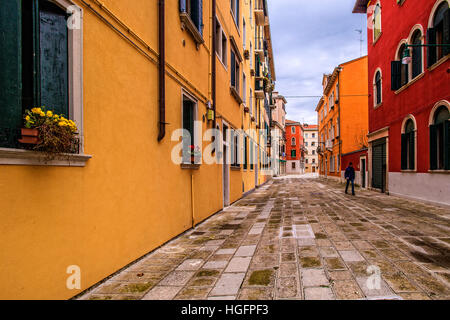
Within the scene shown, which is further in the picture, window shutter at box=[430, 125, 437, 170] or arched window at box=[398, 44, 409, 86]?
arched window at box=[398, 44, 409, 86]

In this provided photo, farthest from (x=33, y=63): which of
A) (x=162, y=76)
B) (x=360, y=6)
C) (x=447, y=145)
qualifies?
(x=360, y=6)

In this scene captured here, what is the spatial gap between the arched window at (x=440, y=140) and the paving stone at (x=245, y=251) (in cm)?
755

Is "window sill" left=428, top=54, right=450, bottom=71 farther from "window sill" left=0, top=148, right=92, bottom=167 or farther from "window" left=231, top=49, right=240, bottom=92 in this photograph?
"window sill" left=0, top=148, right=92, bottom=167

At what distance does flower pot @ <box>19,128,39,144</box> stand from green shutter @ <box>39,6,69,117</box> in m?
0.50

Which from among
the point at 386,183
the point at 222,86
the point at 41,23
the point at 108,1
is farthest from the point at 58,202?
the point at 386,183

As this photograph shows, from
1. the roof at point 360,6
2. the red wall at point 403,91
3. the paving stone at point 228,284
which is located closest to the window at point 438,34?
the red wall at point 403,91

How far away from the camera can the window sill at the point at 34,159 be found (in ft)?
7.77

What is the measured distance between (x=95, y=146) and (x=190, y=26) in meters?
4.41

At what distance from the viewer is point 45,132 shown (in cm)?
252

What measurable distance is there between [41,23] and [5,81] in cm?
82

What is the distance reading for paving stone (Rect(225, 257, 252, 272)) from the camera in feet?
13.1

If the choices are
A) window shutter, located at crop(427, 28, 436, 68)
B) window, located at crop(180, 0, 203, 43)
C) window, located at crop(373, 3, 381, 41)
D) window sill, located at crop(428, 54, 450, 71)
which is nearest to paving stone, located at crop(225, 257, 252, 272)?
window, located at crop(180, 0, 203, 43)

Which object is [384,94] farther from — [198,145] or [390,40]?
→ [198,145]

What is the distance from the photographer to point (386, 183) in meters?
14.3
